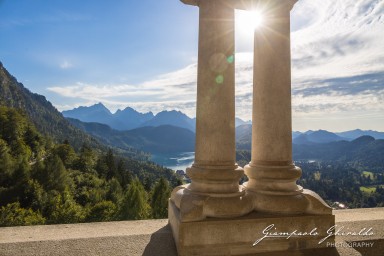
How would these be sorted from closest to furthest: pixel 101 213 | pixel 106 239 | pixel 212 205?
pixel 212 205 → pixel 106 239 → pixel 101 213

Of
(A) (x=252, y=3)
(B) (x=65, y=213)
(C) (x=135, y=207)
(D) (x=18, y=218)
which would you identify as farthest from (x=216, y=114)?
(B) (x=65, y=213)

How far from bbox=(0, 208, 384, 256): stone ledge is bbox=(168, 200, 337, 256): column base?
5.92 feet

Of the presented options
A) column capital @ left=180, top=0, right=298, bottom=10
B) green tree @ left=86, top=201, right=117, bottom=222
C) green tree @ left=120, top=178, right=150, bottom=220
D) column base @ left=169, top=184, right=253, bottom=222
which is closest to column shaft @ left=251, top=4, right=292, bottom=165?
column capital @ left=180, top=0, right=298, bottom=10

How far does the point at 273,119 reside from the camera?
22.1 metres

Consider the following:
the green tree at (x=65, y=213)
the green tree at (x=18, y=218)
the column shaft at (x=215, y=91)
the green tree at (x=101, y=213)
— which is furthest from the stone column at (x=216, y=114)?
the green tree at (x=101, y=213)

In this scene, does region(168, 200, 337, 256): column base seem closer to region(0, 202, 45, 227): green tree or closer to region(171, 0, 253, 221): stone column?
region(171, 0, 253, 221): stone column

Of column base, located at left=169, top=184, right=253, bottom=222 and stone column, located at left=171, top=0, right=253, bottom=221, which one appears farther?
stone column, located at left=171, top=0, right=253, bottom=221

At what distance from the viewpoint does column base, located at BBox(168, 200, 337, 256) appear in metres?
18.4

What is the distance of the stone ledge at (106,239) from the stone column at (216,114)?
3.79 m

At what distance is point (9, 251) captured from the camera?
19.6m

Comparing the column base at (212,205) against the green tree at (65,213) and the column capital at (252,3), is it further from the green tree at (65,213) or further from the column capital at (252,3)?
the green tree at (65,213)

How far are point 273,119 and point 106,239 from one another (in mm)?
15298

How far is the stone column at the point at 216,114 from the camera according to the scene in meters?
20.1

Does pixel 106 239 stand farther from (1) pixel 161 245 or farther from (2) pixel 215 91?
(2) pixel 215 91
